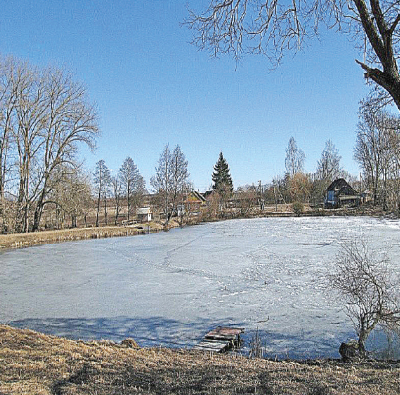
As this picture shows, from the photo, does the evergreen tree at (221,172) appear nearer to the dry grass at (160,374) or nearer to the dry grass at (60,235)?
the dry grass at (60,235)

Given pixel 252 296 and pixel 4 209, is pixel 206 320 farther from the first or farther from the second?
→ pixel 4 209

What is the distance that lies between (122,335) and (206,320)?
145 cm

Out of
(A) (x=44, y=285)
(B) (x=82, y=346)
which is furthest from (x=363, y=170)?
(B) (x=82, y=346)

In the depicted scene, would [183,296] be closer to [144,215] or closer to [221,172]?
[144,215]

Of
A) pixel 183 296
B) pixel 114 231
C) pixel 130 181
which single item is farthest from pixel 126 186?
pixel 183 296

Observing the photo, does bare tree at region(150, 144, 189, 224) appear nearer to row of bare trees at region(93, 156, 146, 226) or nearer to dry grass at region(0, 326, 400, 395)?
row of bare trees at region(93, 156, 146, 226)

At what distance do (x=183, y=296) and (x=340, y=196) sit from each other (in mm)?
34767

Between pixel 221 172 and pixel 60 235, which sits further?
pixel 221 172

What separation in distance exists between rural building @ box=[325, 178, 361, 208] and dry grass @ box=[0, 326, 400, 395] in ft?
121

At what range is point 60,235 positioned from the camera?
21234 millimetres

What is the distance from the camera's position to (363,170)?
1497 inches

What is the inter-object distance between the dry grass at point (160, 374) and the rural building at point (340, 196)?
3701 cm

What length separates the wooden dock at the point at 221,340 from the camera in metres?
4.90

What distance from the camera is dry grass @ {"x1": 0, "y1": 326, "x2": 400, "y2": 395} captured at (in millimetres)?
2736
